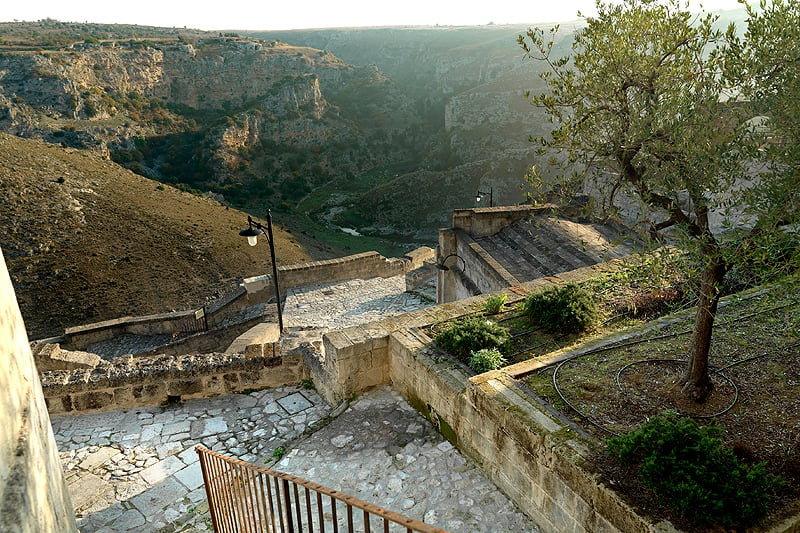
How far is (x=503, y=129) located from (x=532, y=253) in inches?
2177

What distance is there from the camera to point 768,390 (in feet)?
16.2

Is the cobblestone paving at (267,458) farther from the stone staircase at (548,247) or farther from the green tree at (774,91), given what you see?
the stone staircase at (548,247)

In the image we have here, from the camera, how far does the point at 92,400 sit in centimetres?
679

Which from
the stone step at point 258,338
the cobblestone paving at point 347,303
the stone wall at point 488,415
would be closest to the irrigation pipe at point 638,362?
the stone wall at point 488,415

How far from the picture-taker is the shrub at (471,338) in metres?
6.07

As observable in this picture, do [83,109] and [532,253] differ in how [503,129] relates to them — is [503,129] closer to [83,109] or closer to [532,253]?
[83,109]

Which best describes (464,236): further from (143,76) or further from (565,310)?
(143,76)

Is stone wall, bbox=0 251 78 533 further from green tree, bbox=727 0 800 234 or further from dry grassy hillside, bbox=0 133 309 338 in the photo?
dry grassy hillside, bbox=0 133 309 338

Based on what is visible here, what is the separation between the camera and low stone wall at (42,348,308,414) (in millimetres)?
6727

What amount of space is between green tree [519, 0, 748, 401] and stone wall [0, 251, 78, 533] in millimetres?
4448

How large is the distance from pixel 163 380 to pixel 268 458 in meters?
2.18

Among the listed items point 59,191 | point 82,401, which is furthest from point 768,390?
point 59,191

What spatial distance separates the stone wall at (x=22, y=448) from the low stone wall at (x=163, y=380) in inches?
194

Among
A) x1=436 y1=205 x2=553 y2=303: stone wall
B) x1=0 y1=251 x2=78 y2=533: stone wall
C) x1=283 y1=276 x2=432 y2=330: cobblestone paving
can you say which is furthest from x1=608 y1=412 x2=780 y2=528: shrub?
x1=283 y1=276 x2=432 y2=330: cobblestone paving
